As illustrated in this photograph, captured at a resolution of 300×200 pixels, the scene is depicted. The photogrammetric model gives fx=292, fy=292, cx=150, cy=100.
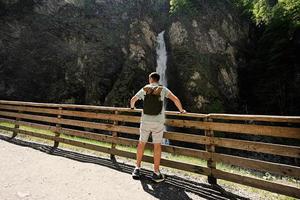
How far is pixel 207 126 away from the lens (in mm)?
6848

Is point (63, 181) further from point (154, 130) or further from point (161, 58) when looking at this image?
point (161, 58)

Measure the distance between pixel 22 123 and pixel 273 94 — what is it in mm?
26887

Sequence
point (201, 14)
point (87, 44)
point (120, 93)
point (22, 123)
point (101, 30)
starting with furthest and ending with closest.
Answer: point (201, 14) < point (101, 30) < point (87, 44) < point (120, 93) < point (22, 123)

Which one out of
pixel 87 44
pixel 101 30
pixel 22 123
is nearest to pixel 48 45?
pixel 87 44

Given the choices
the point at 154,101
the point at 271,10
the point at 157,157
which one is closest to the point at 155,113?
the point at 154,101

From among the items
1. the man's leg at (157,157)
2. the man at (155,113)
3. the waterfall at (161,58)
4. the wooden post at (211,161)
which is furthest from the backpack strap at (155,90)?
the waterfall at (161,58)

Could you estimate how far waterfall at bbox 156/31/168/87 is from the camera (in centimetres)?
3145

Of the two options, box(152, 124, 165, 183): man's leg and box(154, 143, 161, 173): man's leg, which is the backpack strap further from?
box(154, 143, 161, 173): man's leg

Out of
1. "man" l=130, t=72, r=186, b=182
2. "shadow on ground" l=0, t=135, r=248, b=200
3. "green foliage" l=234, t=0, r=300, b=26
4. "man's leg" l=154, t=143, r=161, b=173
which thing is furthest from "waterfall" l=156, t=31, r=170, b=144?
"man's leg" l=154, t=143, r=161, b=173

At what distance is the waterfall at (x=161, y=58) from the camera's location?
31447 millimetres

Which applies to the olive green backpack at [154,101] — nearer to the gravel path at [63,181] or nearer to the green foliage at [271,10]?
the gravel path at [63,181]

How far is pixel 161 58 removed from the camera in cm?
3384

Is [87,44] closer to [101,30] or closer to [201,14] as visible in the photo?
[101,30]

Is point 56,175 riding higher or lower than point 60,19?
lower
